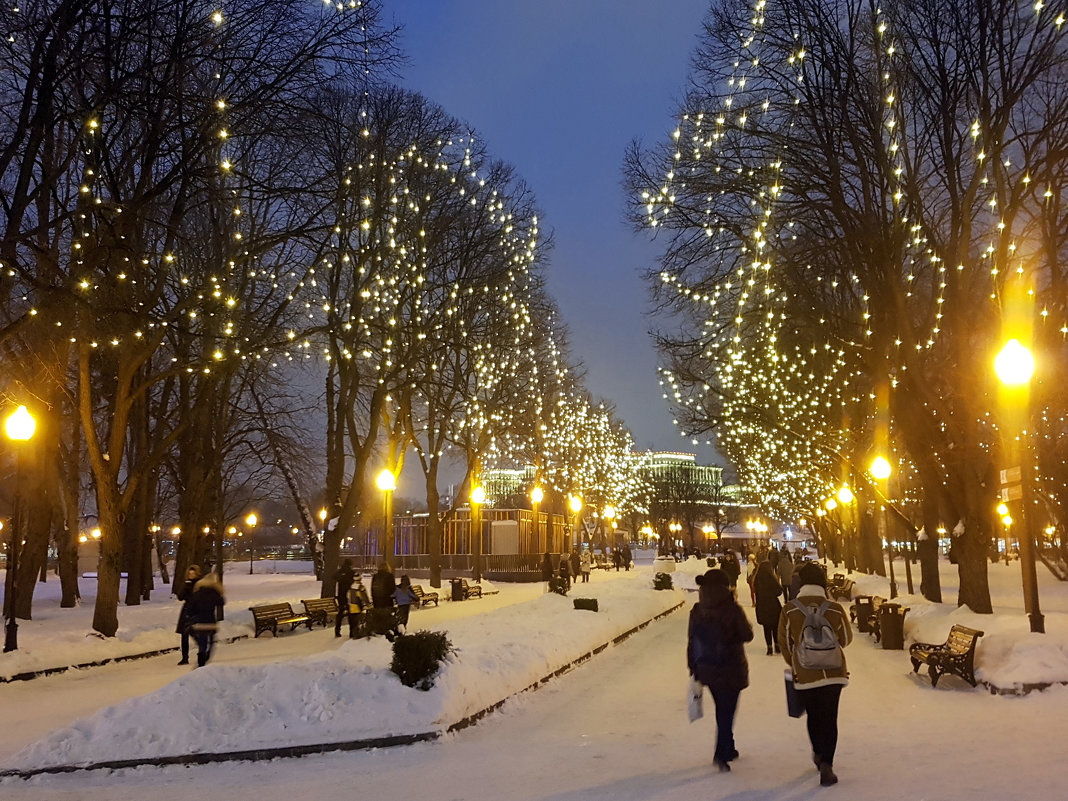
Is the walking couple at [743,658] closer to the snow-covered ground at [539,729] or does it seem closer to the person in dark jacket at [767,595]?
the snow-covered ground at [539,729]

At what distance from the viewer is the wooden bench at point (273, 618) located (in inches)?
890

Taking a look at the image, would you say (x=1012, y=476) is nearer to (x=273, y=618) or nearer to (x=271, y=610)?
(x=273, y=618)

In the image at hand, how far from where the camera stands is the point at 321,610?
25141mm

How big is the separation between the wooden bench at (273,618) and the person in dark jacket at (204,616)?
6.60 meters

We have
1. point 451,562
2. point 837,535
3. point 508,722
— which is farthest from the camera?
point 837,535

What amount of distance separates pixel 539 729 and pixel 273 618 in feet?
43.9

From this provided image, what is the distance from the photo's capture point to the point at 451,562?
1967 inches

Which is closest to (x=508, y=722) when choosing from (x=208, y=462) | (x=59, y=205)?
(x=59, y=205)

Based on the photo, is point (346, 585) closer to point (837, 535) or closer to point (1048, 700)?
point (1048, 700)

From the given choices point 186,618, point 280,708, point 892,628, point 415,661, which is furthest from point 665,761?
point 892,628

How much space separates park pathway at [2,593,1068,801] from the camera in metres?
7.94

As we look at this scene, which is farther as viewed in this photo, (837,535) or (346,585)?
(837,535)

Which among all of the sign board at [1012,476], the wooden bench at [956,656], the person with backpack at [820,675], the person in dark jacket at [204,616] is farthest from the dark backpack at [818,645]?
the person in dark jacket at [204,616]

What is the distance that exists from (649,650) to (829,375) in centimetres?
1682
